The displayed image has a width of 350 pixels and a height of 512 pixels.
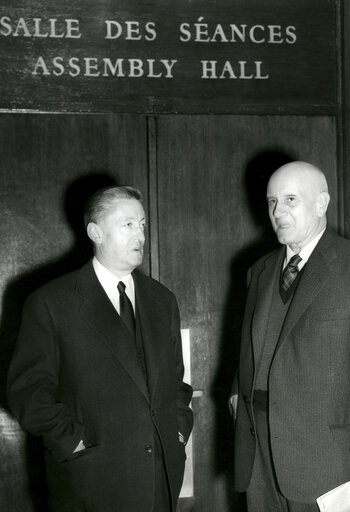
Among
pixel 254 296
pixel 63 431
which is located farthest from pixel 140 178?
pixel 63 431

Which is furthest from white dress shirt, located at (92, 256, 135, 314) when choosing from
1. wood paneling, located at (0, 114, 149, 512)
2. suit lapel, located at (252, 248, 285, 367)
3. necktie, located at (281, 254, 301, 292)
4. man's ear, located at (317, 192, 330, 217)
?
wood paneling, located at (0, 114, 149, 512)

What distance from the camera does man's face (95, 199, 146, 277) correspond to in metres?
2.72

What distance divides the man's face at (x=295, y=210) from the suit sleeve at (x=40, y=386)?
1.07 m

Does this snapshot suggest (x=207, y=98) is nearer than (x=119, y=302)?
No

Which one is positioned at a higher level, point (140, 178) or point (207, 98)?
point (207, 98)

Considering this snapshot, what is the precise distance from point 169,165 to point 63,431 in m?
1.92

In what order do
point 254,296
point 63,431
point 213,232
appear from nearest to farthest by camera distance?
1. point 63,431
2. point 254,296
3. point 213,232

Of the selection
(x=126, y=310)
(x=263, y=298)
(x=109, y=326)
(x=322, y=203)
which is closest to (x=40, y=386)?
(x=109, y=326)

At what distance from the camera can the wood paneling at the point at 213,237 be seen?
12.7ft

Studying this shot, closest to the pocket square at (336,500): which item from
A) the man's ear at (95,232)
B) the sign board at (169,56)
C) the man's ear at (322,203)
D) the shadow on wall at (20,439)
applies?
the man's ear at (322,203)

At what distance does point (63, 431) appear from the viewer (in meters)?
2.49

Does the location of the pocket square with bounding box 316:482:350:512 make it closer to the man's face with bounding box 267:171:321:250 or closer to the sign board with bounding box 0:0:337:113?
the man's face with bounding box 267:171:321:250

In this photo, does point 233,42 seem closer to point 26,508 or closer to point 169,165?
point 169,165

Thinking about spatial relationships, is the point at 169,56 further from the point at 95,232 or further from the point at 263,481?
the point at 263,481
